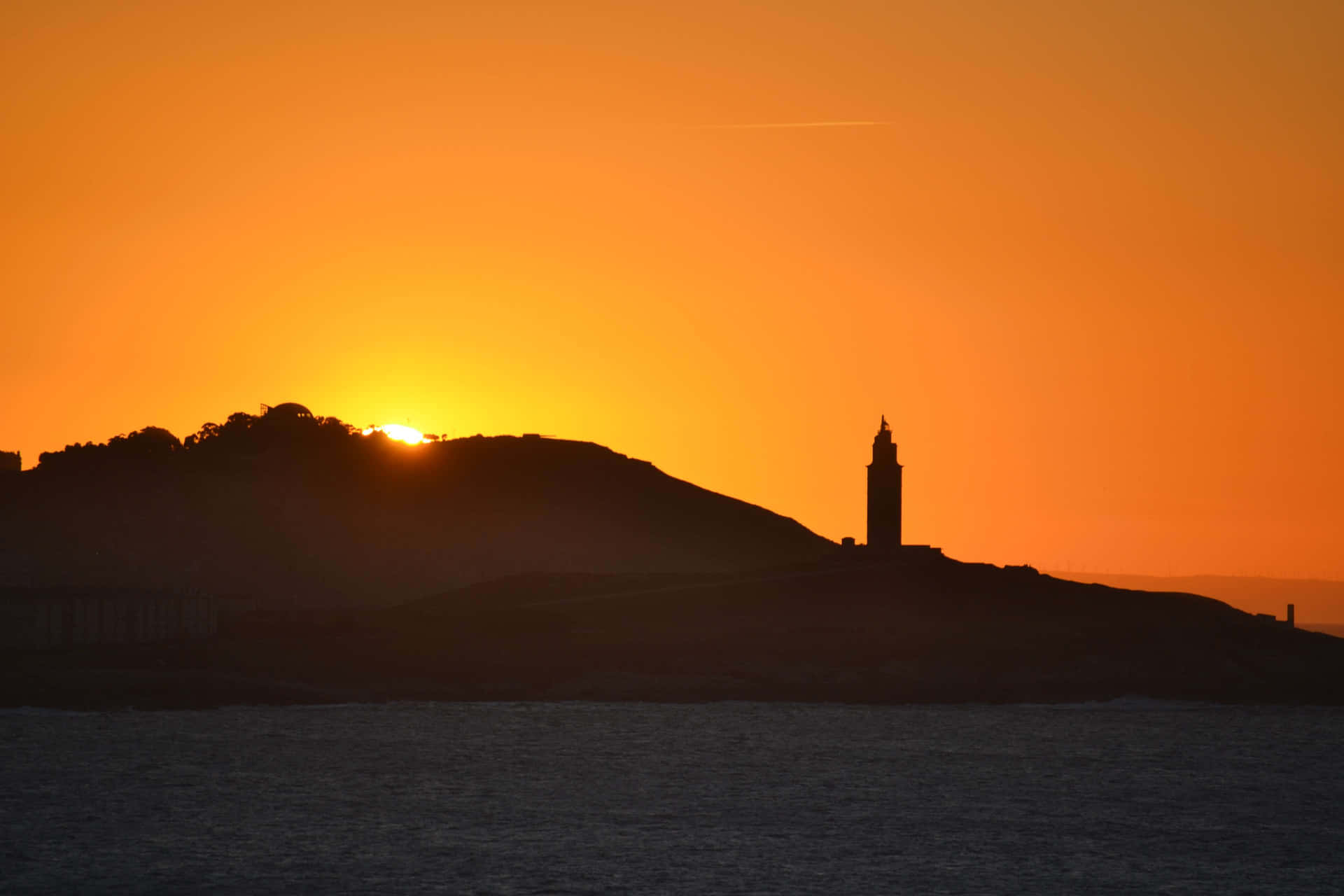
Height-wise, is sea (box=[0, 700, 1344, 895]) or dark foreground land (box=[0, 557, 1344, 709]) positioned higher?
dark foreground land (box=[0, 557, 1344, 709])

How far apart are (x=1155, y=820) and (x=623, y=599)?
148ft

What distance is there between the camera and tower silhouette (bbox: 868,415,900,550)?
88312mm

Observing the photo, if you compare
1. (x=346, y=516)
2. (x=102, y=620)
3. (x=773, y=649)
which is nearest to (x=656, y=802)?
(x=773, y=649)

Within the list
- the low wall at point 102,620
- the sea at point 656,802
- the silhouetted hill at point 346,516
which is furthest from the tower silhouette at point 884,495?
the silhouetted hill at point 346,516

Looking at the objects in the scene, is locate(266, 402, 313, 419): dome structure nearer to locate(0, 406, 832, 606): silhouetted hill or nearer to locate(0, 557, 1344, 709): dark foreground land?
locate(0, 406, 832, 606): silhouetted hill

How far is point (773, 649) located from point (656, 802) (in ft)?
111

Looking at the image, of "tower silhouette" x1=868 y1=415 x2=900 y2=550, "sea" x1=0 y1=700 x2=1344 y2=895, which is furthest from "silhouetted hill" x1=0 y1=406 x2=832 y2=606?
"sea" x1=0 y1=700 x2=1344 y2=895

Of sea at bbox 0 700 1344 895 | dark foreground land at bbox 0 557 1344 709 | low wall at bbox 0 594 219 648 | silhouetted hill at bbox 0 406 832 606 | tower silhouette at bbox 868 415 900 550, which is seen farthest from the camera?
silhouetted hill at bbox 0 406 832 606

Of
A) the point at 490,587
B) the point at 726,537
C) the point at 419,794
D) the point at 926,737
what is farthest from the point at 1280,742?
the point at 726,537

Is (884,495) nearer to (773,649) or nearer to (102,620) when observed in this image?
(773,649)

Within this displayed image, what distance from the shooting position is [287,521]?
149125mm

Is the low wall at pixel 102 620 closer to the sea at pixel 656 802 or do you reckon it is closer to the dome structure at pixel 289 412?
the sea at pixel 656 802

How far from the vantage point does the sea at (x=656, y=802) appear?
36.4 meters

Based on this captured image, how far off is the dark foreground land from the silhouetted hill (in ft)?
141
